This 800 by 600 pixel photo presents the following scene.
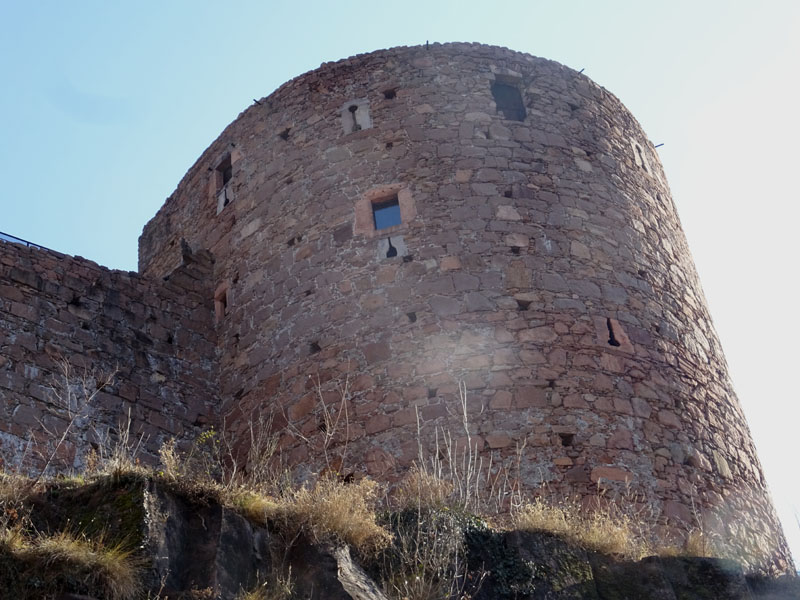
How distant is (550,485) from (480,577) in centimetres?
247

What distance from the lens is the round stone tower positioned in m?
9.02

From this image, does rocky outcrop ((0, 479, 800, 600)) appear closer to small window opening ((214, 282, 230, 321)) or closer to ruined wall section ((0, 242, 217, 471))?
ruined wall section ((0, 242, 217, 471))

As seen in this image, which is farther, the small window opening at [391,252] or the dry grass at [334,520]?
the small window opening at [391,252]

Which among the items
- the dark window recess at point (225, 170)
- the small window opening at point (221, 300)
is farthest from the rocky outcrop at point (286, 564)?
the dark window recess at point (225, 170)

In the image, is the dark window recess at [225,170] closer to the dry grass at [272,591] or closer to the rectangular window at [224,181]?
the rectangular window at [224,181]

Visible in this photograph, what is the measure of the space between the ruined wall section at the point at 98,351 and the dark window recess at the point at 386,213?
2.28 metres

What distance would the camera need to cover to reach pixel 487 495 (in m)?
8.48

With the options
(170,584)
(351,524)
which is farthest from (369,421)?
(170,584)

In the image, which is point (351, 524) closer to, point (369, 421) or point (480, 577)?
point (480, 577)

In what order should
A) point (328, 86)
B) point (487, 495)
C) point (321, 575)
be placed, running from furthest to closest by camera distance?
point (328, 86)
point (487, 495)
point (321, 575)

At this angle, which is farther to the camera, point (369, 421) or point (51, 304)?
point (51, 304)

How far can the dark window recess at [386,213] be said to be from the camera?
34.5ft

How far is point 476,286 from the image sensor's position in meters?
9.73

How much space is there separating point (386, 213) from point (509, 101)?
2.07 meters
